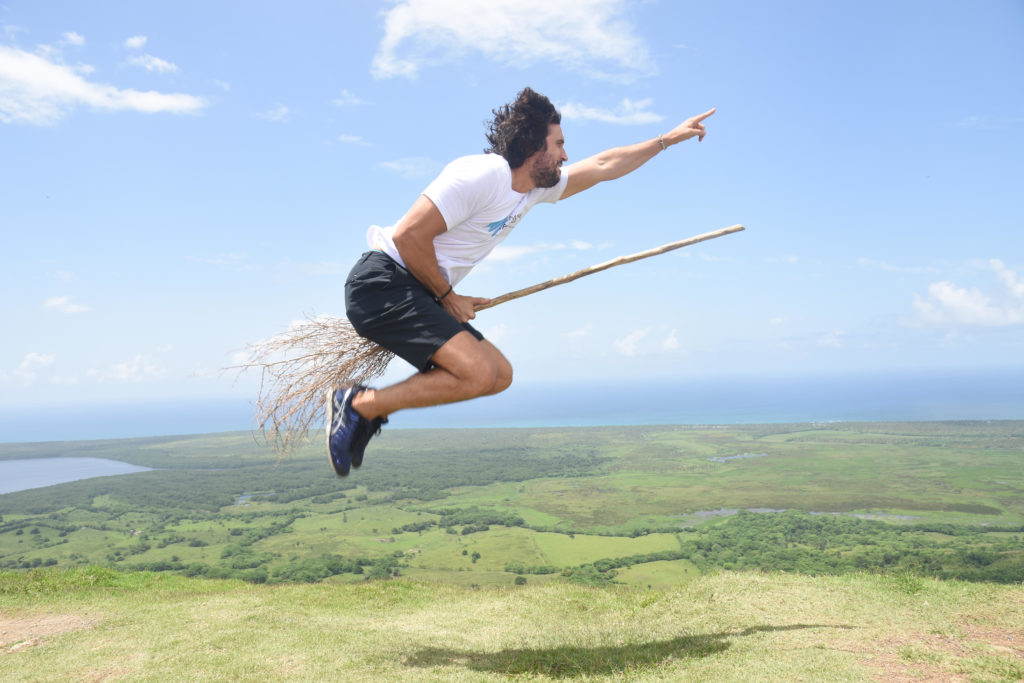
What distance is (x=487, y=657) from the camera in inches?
163

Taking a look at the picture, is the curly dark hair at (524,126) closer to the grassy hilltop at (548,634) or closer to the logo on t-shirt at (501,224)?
the logo on t-shirt at (501,224)

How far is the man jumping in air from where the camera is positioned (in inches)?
120

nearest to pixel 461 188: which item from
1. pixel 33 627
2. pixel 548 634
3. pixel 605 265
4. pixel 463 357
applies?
pixel 463 357

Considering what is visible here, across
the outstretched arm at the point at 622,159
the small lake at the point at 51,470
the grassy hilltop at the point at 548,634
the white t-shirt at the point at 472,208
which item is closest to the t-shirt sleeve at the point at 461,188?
the white t-shirt at the point at 472,208

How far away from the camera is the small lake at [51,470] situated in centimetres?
9781

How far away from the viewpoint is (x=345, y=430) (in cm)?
331

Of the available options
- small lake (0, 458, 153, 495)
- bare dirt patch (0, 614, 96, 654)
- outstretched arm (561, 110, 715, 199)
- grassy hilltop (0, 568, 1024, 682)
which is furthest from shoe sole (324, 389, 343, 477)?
small lake (0, 458, 153, 495)

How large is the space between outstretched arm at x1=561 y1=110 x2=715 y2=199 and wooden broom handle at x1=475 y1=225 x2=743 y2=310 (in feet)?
1.69

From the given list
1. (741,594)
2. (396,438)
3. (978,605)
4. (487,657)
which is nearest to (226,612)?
(487,657)

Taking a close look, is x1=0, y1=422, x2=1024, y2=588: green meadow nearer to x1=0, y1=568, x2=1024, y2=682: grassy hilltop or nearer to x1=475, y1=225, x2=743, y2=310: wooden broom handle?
x1=0, y1=568, x2=1024, y2=682: grassy hilltop

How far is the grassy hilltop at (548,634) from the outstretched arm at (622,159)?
3080 mm

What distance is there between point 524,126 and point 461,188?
26.7 inches

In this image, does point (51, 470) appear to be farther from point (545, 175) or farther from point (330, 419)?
point (545, 175)

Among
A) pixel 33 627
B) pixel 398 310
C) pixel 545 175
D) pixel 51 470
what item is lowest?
pixel 51 470
